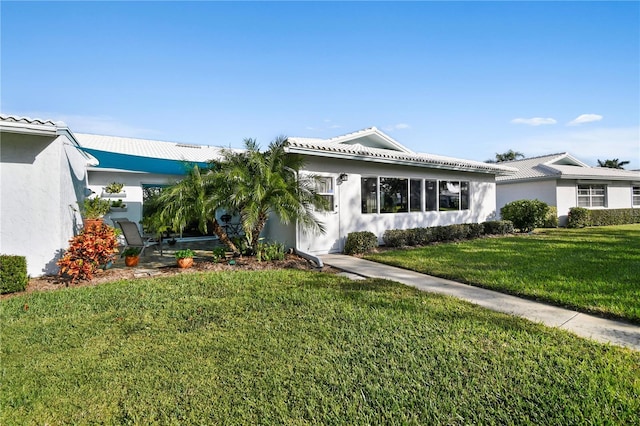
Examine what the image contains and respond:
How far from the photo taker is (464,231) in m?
15.3

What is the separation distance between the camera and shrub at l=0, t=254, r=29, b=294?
6586mm

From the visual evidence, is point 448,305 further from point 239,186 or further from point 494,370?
point 239,186

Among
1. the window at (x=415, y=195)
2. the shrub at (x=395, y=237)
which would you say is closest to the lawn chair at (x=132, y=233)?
the shrub at (x=395, y=237)

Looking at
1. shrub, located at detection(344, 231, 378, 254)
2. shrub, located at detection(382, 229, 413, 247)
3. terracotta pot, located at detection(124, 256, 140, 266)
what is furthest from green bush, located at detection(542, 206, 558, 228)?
terracotta pot, located at detection(124, 256, 140, 266)

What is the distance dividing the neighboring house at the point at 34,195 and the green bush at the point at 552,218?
25.2 m

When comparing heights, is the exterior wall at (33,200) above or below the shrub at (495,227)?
above

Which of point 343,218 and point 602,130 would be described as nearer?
point 343,218

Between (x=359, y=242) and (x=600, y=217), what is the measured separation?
22013mm

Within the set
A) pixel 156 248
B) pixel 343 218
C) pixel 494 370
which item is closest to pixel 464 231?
pixel 343 218

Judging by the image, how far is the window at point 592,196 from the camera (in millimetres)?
23734

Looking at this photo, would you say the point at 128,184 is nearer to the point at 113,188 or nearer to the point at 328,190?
the point at 113,188

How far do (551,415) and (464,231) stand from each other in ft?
44.6

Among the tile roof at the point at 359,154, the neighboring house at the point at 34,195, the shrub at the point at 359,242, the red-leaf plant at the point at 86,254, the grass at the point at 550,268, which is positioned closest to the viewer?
the grass at the point at 550,268

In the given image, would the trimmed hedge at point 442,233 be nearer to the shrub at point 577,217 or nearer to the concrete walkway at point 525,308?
the concrete walkway at point 525,308
